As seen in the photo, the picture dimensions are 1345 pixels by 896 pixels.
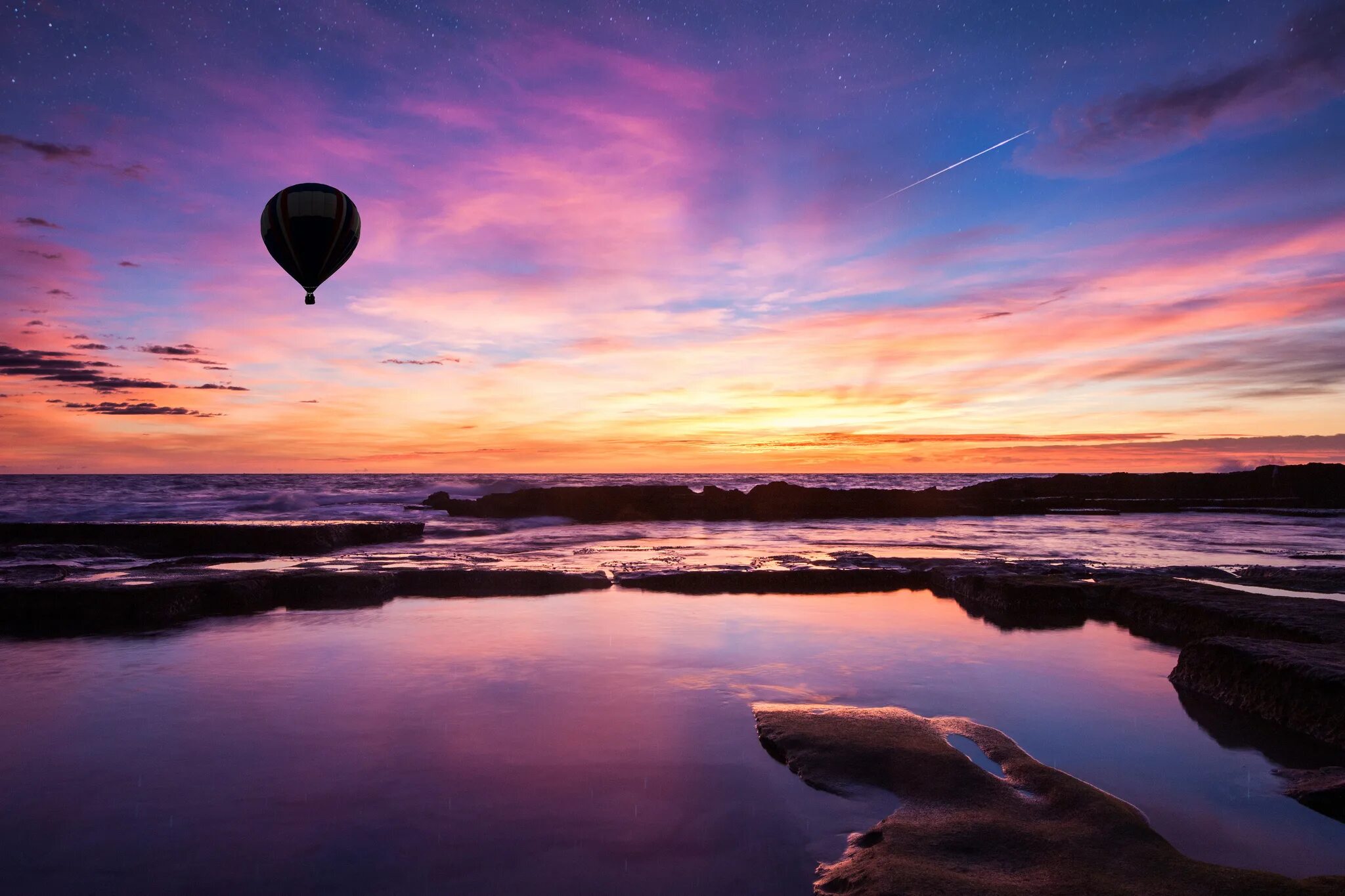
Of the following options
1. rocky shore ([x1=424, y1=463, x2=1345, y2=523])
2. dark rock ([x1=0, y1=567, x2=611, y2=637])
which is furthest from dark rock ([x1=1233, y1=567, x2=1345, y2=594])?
rocky shore ([x1=424, y1=463, x2=1345, y2=523])

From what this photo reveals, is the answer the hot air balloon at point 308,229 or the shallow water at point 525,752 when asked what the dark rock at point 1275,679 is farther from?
the hot air balloon at point 308,229

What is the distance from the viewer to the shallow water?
12.1 feet

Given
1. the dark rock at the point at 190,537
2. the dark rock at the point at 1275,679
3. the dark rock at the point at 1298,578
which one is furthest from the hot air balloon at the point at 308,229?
the dark rock at the point at 1298,578

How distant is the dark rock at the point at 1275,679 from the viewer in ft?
16.9

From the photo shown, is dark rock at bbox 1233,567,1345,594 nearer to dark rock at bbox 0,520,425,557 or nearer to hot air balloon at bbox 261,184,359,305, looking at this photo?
hot air balloon at bbox 261,184,359,305

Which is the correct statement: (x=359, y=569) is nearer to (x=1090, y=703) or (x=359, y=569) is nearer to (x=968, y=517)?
(x=1090, y=703)

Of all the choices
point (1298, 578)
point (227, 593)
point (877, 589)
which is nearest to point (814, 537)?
point (877, 589)

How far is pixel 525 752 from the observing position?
5.13 m

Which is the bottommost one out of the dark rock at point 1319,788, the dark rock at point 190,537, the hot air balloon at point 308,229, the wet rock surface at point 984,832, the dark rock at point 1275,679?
the dark rock at point 1319,788

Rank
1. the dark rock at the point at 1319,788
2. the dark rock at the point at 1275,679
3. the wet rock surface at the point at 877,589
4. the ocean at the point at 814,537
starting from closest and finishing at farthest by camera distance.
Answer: the dark rock at the point at 1319,788 < the dark rock at the point at 1275,679 < the wet rock surface at the point at 877,589 < the ocean at the point at 814,537

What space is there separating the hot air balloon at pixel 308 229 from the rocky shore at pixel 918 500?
16372mm

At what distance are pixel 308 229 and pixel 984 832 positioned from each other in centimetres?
1576

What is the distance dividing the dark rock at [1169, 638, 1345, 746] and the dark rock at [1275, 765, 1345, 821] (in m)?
0.66

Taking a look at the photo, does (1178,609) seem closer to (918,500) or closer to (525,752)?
(525,752)
